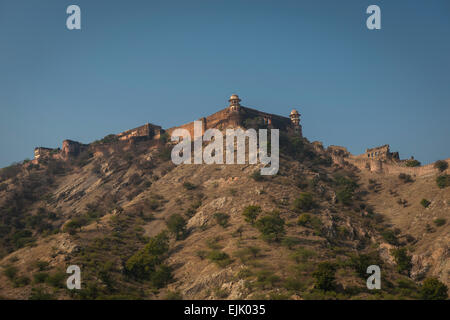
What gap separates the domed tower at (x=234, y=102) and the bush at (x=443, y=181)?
2993cm

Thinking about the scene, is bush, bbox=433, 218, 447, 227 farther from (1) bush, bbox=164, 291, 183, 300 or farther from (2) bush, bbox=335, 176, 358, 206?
(1) bush, bbox=164, 291, 183, 300

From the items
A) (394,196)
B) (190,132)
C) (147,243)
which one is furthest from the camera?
(190,132)

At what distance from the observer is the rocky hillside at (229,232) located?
124 ft

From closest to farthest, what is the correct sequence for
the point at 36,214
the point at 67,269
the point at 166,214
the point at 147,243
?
the point at 67,269 → the point at 147,243 → the point at 166,214 → the point at 36,214

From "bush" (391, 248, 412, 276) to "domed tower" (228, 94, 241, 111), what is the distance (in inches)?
1371

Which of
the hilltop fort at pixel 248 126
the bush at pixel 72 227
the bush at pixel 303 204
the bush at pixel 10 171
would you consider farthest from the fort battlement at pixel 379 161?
the bush at pixel 10 171

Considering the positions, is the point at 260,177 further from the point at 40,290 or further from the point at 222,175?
the point at 40,290

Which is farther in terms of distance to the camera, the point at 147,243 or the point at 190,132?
the point at 190,132

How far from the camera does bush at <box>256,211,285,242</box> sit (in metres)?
43.5

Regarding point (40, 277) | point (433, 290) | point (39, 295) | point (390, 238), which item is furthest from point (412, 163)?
point (39, 295)

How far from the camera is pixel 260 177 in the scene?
5669cm

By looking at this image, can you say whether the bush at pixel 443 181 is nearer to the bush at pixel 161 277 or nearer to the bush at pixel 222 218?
the bush at pixel 222 218
